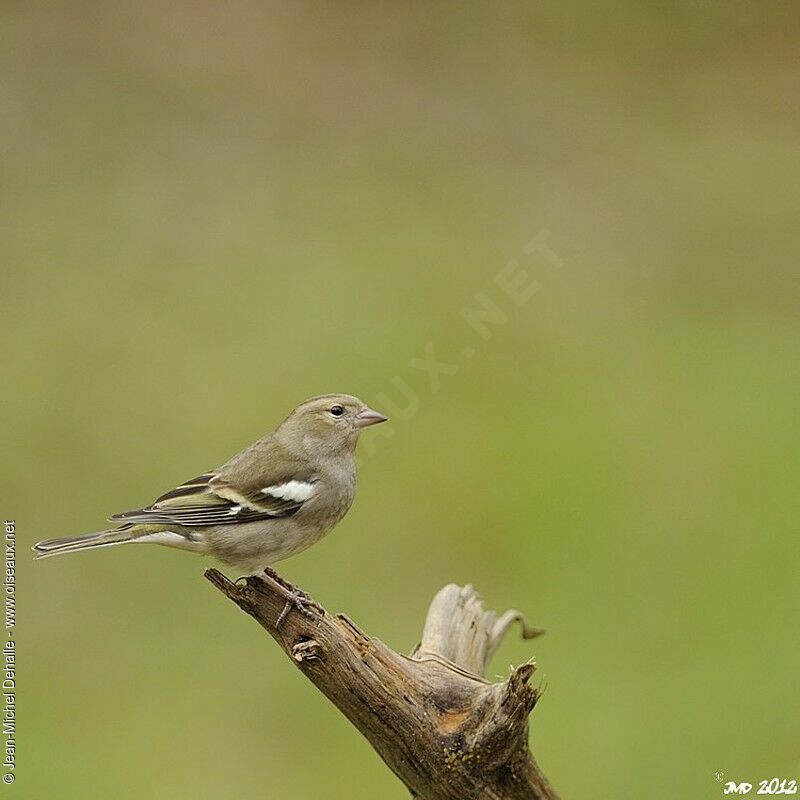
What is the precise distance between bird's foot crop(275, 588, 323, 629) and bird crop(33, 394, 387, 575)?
21 centimetres

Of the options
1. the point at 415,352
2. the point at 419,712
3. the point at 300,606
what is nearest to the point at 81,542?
the point at 300,606

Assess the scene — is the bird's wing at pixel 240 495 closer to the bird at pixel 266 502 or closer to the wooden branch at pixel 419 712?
the bird at pixel 266 502

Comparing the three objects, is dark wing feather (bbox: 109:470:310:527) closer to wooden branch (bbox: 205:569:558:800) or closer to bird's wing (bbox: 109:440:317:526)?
bird's wing (bbox: 109:440:317:526)

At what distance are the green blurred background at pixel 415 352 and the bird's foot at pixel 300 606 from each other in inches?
Result: 89.4

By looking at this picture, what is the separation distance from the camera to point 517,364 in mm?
6820

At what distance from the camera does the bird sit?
2.58 meters

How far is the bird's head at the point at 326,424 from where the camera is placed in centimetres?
270

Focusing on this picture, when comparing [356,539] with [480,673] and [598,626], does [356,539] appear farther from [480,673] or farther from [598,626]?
[480,673]

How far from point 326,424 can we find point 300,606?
51 cm

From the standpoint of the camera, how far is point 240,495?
2.65m

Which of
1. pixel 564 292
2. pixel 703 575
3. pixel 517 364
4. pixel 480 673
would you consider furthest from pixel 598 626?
pixel 564 292

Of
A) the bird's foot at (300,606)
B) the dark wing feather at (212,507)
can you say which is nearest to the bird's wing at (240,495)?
the dark wing feather at (212,507)

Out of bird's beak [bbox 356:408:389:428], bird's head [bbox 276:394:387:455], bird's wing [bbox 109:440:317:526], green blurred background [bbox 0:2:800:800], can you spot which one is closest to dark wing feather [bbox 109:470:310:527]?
bird's wing [bbox 109:440:317:526]

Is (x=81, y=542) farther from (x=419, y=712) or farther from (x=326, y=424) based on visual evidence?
(x=419, y=712)
